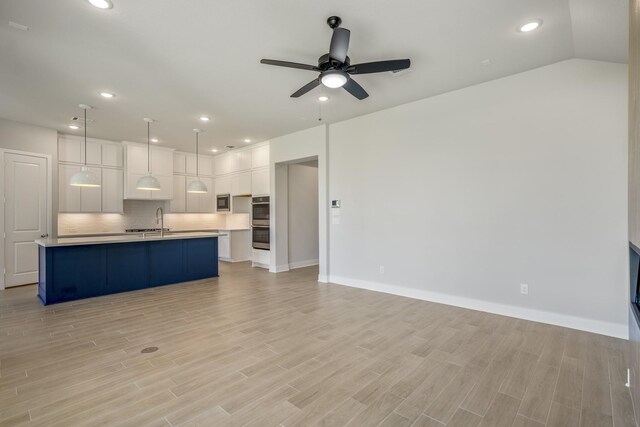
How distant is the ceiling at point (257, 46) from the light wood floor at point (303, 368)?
293cm

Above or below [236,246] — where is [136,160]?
above

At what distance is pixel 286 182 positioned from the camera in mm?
7113

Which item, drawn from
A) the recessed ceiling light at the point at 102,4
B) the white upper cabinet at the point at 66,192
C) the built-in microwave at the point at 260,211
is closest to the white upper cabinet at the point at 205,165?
the built-in microwave at the point at 260,211

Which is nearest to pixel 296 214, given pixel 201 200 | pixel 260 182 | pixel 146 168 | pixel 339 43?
pixel 260 182

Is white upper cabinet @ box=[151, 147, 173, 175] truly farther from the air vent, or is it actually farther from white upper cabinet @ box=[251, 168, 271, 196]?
white upper cabinet @ box=[251, 168, 271, 196]

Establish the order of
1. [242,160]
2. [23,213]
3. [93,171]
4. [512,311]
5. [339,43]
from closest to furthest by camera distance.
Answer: [339,43] → [512,311] → [23,213] → [93,171] → [242,160]

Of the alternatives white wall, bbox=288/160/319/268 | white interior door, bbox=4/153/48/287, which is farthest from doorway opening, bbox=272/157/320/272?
white interior door, bbox=4/153/48/287

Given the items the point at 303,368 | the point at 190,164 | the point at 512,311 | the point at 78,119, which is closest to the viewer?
the point at 303,368

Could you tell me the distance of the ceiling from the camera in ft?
8.30

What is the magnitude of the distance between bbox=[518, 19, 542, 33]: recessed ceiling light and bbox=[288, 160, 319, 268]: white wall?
519cm

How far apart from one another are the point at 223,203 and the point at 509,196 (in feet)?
22.6

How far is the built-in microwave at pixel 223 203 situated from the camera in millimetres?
8273

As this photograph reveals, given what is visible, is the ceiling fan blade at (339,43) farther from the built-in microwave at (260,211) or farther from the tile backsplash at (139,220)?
the tile backsplash at (139,220)

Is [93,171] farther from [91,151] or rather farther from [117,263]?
[117,263]
